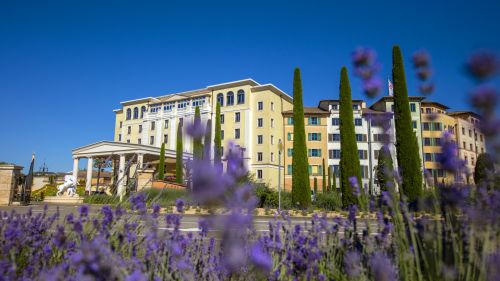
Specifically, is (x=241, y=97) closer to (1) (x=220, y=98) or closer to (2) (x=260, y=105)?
(2) (x=260, y=105)

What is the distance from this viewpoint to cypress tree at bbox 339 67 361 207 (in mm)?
20039

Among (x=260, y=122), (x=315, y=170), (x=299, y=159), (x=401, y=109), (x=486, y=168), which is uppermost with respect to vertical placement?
(x=260, y=122)

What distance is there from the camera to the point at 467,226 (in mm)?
2184

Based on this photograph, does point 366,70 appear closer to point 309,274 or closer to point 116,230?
point 309,274

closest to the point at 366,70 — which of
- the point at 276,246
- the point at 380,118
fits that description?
the point at 380,118

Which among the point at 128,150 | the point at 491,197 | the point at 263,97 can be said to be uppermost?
the point at 263,97

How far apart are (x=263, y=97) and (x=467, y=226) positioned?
1754 inches

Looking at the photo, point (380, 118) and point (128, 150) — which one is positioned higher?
point (128, 150)

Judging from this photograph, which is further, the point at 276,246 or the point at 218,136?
the point at 218,136

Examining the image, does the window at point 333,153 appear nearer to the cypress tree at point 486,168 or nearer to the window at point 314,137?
the window at point 314,137

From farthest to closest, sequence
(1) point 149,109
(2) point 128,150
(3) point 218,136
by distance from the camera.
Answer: (1) point 149,109, (3) point 218,136, (2) point 128,150

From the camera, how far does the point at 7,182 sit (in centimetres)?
1952

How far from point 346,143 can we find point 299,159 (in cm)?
370

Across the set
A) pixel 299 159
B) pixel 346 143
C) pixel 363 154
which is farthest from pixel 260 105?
pixel 346 143
